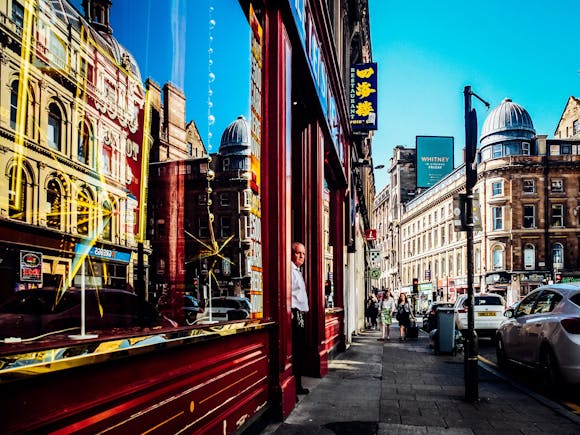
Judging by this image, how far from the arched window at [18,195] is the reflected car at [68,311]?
312 mm

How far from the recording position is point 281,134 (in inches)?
243

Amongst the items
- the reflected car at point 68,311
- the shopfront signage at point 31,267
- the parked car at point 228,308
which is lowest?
the parked car at point 228,308

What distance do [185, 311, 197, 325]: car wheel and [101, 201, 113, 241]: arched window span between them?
1.17 meters

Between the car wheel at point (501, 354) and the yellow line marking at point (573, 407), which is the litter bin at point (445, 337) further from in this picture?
the yellow line marking at point (573, 407)

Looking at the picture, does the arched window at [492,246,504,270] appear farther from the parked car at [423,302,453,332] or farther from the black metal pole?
the black metal pole

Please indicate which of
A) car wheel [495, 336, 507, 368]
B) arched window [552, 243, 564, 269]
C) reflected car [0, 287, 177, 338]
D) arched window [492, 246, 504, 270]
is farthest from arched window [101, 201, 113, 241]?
arched window [552, 243, 564, 269]

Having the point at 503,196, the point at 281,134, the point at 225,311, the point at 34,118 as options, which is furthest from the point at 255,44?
the point at 503,196

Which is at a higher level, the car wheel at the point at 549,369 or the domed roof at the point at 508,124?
the domed roof at the point at 508,124

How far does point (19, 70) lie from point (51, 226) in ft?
2.20

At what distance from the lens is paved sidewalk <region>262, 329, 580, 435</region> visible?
18.9ft

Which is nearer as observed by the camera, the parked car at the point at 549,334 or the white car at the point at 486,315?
the parked car at the point at 549,334

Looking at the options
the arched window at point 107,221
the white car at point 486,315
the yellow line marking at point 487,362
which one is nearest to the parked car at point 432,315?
the white car at point 486,315

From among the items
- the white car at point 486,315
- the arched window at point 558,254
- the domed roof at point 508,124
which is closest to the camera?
the white car at point 486,315

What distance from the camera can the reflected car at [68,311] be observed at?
2.18 m
